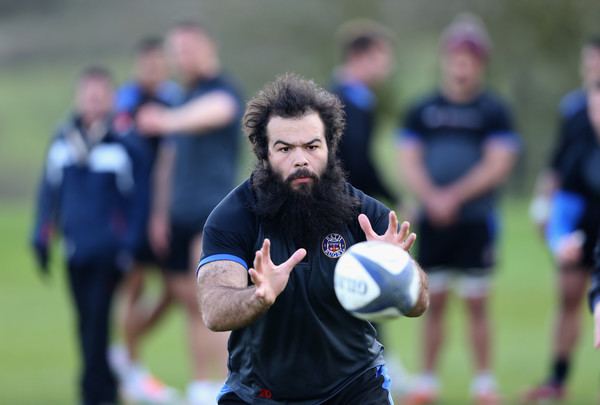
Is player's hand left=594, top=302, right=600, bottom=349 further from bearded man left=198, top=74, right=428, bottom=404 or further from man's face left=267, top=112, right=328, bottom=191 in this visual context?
man's face left=267, top=112, right=328, bottom=191

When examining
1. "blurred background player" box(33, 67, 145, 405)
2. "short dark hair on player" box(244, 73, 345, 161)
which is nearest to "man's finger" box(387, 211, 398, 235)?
"short dark hair on player" box(244, 73, 345, 161)

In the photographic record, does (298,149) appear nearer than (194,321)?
Yes

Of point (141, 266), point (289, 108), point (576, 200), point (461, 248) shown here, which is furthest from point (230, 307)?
point (141, 266)

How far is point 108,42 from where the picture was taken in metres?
35.8

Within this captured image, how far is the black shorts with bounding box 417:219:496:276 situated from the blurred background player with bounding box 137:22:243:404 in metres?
1.76

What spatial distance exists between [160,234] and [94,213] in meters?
0.64

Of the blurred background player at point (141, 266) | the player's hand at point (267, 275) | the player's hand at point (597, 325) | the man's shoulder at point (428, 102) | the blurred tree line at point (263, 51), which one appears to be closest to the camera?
the player's hand at point (267, 275)

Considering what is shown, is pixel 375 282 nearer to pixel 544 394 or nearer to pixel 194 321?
pixel 194 321

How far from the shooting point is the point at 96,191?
9.59 m

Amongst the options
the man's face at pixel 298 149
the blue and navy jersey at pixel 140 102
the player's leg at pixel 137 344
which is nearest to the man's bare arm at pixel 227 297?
the man's face at pixel 298 149

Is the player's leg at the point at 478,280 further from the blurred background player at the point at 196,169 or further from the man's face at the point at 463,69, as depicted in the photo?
the blurred background player at the point at 196,169

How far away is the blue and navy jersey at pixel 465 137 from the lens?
1018 centimetres

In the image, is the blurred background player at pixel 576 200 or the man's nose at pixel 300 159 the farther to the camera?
the blurred background player at pixel 576 200

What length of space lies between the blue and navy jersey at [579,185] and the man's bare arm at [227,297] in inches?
179
